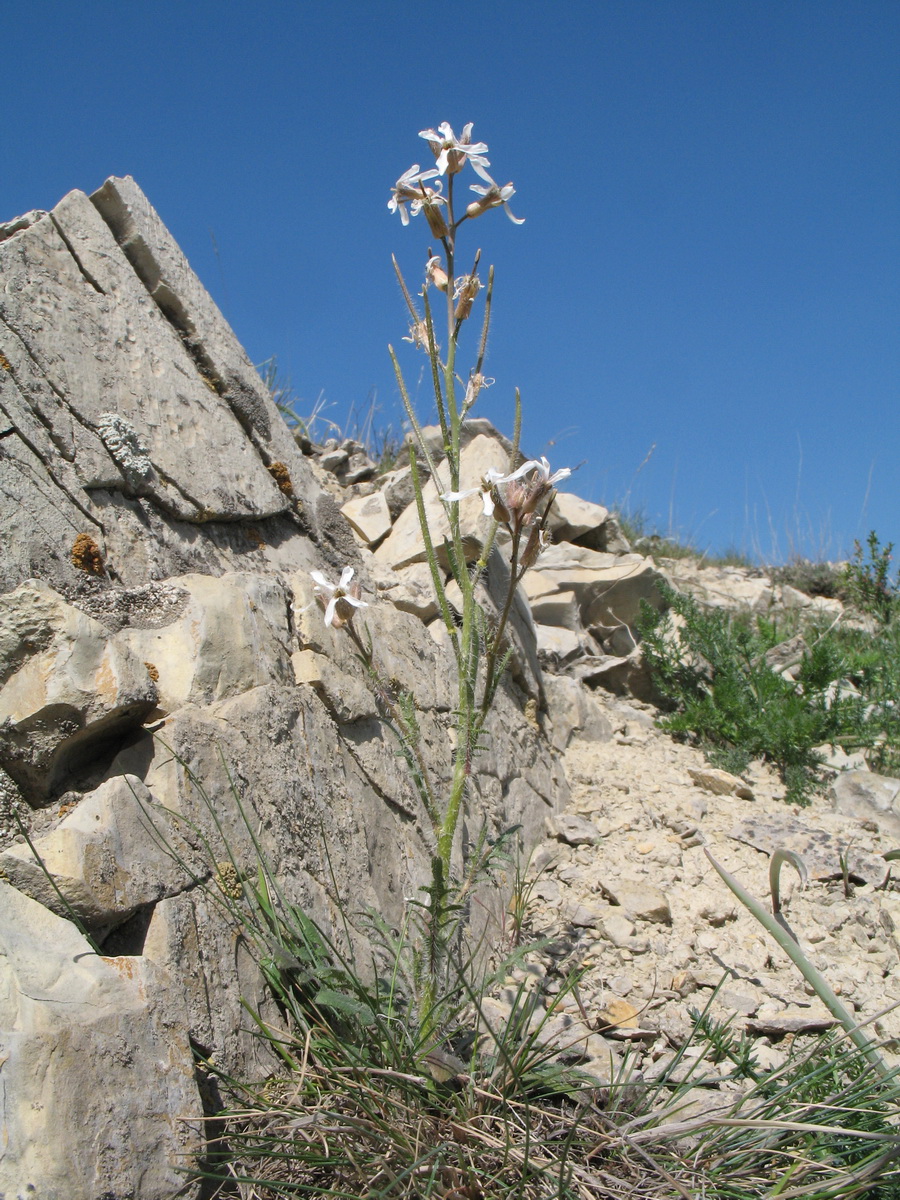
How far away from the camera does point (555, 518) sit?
19.0 ft

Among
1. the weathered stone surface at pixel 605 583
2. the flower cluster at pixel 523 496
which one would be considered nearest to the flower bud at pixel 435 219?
the flower cluster at pixel 523 496

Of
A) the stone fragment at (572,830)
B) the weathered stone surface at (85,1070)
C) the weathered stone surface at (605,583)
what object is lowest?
the weathered stone surface at (85,1070)

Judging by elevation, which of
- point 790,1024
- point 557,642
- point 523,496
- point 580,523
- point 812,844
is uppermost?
point 580,523

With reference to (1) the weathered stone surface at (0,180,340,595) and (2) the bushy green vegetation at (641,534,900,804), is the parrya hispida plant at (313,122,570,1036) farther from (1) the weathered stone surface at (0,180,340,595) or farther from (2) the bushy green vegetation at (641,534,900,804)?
(2) the bushy green vegetation at (641,534,900,804)

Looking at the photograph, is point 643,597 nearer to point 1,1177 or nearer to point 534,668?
point 534,668

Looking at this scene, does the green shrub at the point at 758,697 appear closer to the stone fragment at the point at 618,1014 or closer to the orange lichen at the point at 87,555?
the stone fragment at the point at 618,1014

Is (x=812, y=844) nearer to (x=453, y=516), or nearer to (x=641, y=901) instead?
(x=641, y=901)

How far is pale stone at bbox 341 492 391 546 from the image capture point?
451 cm

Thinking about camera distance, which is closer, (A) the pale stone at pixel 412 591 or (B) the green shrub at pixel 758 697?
(A) the pale stone at pixel 412 591

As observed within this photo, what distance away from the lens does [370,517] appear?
4.64 meters

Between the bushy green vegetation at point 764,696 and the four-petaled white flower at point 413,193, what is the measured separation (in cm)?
312

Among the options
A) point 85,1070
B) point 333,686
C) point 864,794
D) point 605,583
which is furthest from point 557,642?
point 85,1070

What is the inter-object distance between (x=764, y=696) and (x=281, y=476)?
2927mm

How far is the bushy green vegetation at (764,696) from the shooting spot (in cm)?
431
